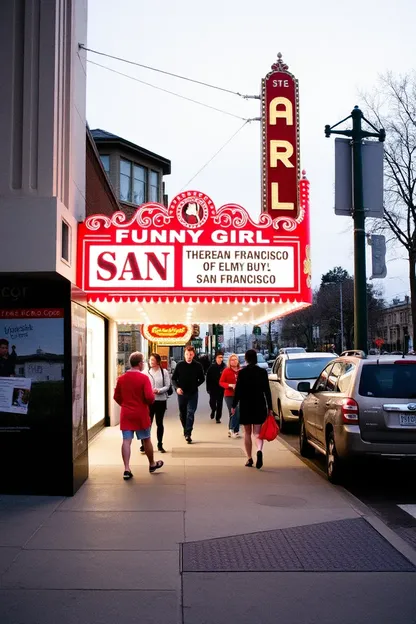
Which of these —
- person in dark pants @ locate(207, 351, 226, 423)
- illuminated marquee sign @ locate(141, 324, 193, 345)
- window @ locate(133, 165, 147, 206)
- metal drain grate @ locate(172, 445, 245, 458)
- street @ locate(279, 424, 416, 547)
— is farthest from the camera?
window @ locate(133, 165, 147, 206)

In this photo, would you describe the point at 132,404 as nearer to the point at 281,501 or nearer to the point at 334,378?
the point at 281,501

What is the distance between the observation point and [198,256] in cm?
995

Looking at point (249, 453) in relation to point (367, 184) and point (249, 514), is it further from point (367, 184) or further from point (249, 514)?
point (367, 184)

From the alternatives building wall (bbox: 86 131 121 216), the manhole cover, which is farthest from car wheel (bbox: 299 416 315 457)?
building wall (bbox: 86 131 121 216)

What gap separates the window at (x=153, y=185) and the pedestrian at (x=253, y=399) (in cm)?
2205

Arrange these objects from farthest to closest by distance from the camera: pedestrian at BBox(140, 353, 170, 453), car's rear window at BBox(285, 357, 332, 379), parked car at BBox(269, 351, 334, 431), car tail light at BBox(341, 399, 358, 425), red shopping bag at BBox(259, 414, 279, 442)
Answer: car's rear window at BBox(285, 357, 332, 379), parked car at BBox(269, 351, 334, 431), pedestrian at BBox(140, 353, 170, 453), red shopping bag at BBox(259, 414, 279, 442), car tail light at BBox(341, 399, 358, 425)

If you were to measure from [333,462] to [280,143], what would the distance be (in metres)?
5.75

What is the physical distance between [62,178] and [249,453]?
486cm

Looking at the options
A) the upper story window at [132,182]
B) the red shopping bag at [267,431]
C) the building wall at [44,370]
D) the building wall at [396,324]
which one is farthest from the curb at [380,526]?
the building wall at [396,324]

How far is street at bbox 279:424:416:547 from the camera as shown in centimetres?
710

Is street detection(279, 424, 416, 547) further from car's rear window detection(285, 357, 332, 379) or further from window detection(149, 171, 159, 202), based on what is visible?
window detection(149, 171, 159, 202)

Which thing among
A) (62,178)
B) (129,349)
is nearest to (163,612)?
(62,178)

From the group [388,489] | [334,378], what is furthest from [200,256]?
[388,489]

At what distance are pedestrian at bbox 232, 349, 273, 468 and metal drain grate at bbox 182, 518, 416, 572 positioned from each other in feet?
10.7
